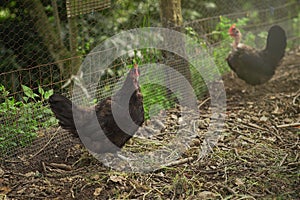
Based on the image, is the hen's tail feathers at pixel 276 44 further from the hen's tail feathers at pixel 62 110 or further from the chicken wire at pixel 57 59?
the hen's tail feathers at pixel 62 110

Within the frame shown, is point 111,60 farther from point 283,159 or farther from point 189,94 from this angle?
point 283,159

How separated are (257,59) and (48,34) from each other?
298cm

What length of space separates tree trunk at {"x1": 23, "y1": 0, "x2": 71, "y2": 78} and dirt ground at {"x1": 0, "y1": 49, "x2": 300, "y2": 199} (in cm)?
124

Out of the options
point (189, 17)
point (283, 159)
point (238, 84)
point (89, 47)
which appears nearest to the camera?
point (283, 159)

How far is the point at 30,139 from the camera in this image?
379 cm

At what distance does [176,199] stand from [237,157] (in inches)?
37.0

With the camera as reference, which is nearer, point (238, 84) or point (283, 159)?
point (283, 159)

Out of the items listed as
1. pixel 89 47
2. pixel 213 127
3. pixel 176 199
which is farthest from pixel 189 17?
pixel 176 199

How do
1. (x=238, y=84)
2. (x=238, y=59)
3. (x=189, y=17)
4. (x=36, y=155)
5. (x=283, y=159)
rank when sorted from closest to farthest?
(x=283, y=159), (x=36, y=155), (x=238, y=59), (x=238, y=84), (x=189, y=17)

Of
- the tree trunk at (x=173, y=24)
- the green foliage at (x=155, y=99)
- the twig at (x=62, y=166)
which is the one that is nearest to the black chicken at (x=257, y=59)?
the tree trunk at (x=173, y=24)

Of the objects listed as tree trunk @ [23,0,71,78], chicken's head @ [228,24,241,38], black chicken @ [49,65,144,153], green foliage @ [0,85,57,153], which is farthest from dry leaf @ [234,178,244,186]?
chicken's head @ [228,24,241,38]

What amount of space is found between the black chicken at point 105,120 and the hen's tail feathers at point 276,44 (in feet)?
9.40

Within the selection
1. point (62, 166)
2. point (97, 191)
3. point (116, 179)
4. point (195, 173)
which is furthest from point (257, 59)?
point (97, 191)

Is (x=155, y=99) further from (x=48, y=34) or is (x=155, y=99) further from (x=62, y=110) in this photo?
(x=62, y=110)
